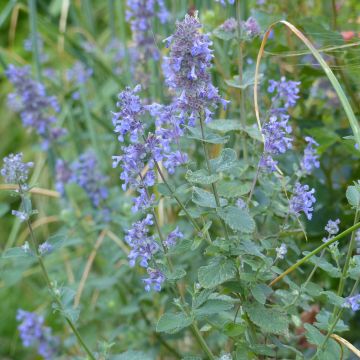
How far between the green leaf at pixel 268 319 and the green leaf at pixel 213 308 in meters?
0.07

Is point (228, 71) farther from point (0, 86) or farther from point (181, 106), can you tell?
point (0, 86)

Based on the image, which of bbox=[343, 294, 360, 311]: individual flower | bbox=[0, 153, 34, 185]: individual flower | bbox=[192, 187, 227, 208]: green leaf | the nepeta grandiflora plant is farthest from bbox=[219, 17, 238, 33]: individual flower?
bbox=[343, 294, 360, 311]: individual flower

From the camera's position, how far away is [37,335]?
206 cm

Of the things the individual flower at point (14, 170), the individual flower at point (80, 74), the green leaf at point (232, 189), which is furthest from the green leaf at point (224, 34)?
the individual flower at point (80, 74)

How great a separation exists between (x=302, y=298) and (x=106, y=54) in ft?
6.90

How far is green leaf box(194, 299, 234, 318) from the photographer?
1.20m

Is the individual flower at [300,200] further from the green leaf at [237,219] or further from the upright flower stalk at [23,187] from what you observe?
the upright flower stalk at [23,187]

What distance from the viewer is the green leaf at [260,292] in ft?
4.01

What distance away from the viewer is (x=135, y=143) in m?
1.18

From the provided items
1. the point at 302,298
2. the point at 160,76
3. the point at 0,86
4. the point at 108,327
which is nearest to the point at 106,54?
the point at 160,76

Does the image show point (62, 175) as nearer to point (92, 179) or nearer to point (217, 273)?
point (92, 179)

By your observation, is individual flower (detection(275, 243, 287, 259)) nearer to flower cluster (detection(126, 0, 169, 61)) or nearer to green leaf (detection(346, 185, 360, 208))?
green leaf (detection(346, 185, 360, 208))

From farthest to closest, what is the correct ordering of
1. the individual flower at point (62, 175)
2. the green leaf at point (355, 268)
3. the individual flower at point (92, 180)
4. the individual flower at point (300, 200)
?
the individual flower at point (62, 175) → the individual flower at point (92, 180) → the individual flower at point (300, 200) → the green leaf at point (355, 268)

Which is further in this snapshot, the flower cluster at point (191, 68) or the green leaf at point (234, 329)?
the green leaf at point (234, 329)
